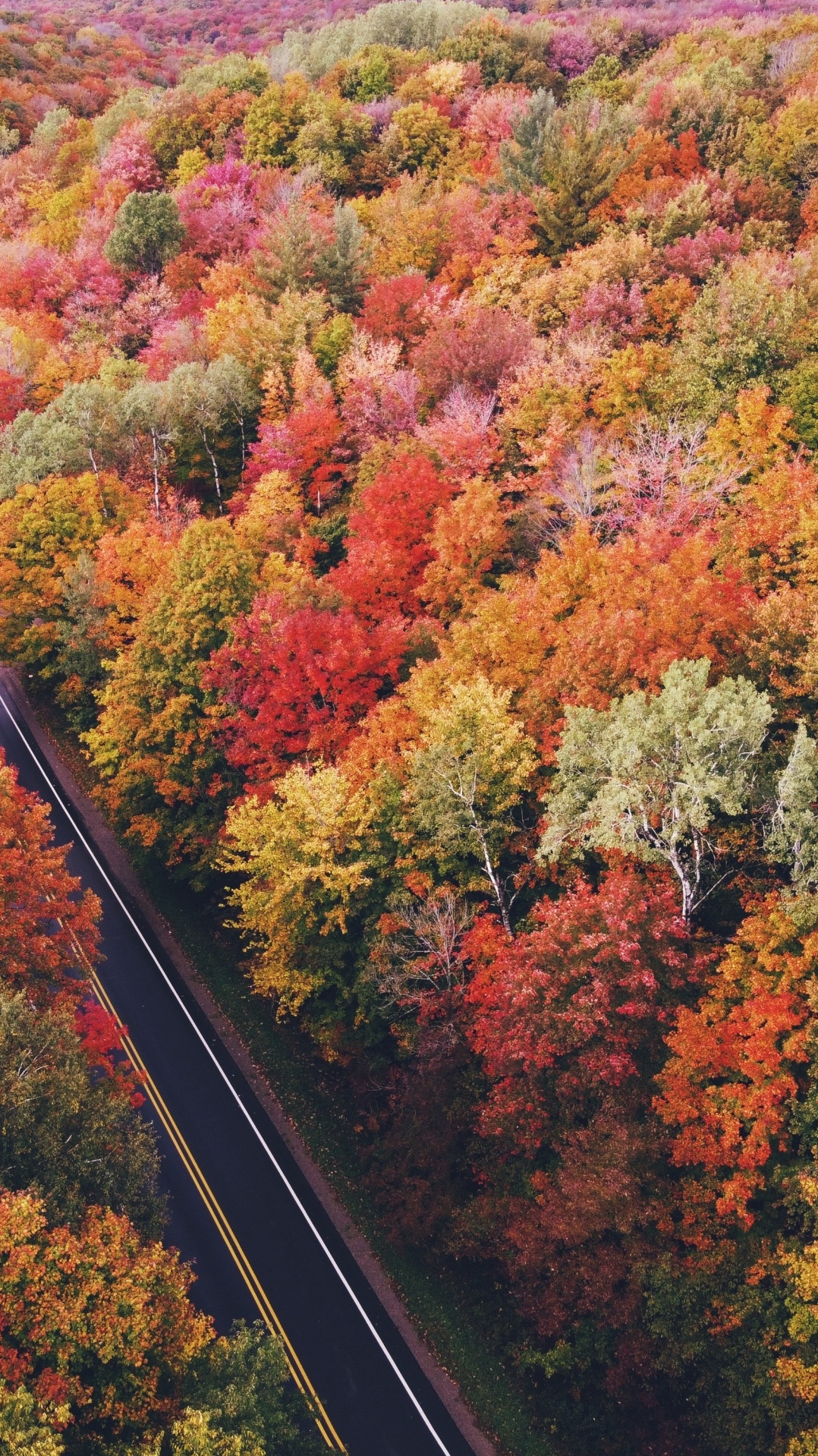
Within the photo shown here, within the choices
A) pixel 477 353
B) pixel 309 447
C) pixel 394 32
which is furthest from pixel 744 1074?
pixel 394 32

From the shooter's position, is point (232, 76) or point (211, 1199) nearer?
point (211, 1199)

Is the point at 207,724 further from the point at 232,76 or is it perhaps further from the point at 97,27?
the point at 97,27

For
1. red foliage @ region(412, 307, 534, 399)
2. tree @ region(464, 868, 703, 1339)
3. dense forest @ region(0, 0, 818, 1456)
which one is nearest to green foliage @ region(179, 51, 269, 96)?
dense forest @ region(0, 0, 818, 1456)

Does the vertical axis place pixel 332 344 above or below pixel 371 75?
below

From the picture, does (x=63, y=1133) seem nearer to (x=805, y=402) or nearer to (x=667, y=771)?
(x=667, y=771)

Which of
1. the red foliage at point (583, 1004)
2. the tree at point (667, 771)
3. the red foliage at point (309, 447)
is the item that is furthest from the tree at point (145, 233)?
the red foliage at point (583, 1004)

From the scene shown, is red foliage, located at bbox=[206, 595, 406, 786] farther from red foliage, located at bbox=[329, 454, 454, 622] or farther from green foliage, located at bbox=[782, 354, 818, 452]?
green foliage, located at bbox=[782, 354, 818, 452]

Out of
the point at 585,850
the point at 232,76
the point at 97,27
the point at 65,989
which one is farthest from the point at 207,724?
the point at 97,27
